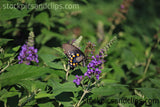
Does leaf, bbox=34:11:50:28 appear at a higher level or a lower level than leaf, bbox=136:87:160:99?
higher

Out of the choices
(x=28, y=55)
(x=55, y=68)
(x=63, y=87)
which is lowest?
(x=63, y=87)

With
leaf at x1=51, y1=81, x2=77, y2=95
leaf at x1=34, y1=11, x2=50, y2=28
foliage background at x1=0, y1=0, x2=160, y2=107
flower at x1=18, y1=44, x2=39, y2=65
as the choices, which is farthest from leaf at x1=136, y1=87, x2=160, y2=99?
leaf at x1=34, y1=11, x2=50, y2=28

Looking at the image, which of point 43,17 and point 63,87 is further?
point 43,17

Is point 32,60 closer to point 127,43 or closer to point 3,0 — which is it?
point 3,0

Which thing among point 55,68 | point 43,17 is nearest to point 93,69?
point 55,68

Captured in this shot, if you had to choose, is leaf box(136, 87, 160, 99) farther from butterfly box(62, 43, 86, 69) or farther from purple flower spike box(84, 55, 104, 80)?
butterfly box(62, 43, 86, 69)

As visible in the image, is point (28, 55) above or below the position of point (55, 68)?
above

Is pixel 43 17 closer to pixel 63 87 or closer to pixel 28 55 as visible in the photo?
pixel 28 55

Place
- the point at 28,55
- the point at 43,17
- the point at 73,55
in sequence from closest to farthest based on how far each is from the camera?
the point at 73,55, the point at 28,55, the point at 43,17
